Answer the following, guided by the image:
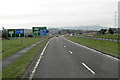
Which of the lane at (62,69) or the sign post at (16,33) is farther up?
the sign post at (16,33)

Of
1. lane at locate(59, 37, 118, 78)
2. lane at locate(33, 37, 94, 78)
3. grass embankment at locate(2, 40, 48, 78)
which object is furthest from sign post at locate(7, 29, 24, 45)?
lane at locate(33, 37, 94, 78)

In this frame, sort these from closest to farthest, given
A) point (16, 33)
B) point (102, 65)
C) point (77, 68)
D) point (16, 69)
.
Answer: point (16, 69), point (77, 68), point (102, 65), point (16, 33)

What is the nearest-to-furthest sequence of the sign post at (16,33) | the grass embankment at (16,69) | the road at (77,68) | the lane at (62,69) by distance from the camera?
the lane at (62,69), the road at (77,68), the grass embankment at (16,69), the sign post at (16,33)

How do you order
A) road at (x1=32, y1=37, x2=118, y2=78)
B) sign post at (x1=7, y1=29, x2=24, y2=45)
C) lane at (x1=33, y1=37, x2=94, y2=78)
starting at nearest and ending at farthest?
lane at (x1=33, y1=37, x2=94, y2=78), road at (x1=32, y1=37, x2=118, y2=78), sign post at (x1=7, y1=29, x2=24, y2=45)

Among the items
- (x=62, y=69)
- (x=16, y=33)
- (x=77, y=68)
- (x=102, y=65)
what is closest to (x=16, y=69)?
(x=62, y=69)

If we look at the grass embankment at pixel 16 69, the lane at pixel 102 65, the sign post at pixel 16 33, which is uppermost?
the sign post at pixel 16 33

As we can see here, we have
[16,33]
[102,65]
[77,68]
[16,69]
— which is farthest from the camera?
[16,33]

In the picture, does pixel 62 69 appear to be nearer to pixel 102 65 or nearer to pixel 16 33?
pixel 102 65

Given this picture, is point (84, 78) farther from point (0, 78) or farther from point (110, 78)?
point (0, 78)

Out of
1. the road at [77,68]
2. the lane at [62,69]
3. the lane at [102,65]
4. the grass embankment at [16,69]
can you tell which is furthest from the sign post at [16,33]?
the lane at [62,69]

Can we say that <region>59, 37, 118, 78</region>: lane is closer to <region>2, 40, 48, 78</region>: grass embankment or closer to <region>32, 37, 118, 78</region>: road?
<region>32, 37, 118, 78</region>: road

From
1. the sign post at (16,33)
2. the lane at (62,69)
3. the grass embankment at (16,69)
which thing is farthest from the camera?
the sign post at (16,33)

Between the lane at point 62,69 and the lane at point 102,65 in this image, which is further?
the lane at point 102,65

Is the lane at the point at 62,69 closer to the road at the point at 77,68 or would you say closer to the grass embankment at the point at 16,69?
the road at the point at 77,68
